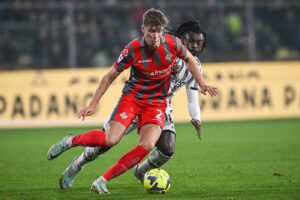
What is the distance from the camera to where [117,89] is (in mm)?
17812

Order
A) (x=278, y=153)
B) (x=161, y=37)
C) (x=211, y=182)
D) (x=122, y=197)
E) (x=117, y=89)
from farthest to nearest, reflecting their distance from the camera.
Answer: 1. (x=117, y=89)
2. (x=278, y=153)
3. (x=211, y=182)
4. (x=161, y=37)
5. (x=122, y=197)

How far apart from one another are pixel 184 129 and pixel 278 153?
622 centimetres

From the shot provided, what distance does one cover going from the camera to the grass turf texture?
255 inches

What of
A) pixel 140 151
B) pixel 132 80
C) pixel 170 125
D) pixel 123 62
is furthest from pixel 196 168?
pixel 123 62

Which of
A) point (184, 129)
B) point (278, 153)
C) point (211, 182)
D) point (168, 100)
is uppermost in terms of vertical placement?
point (168, 100)

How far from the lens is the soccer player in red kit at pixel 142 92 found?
627 centimetres

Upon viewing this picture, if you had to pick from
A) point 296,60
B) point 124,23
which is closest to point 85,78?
point 124,23

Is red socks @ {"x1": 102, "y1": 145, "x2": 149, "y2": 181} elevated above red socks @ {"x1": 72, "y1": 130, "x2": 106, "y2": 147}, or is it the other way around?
red socks @ {"x1": 72, "y1": 130, "x2": 106, "y2": 147}

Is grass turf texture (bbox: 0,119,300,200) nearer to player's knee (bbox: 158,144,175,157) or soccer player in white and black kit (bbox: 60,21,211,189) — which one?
soccer player in white and black kit (bbox: 60,21,211,189)

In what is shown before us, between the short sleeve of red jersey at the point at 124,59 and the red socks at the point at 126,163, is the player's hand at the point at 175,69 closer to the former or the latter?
the short sleeve of red jersey at the point at 124,59

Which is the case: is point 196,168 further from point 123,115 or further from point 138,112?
point 123,115

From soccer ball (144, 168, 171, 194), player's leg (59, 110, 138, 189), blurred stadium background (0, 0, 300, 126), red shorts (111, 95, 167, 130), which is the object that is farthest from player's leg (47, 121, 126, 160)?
blurred stadium background (0, 0, 300, 126)

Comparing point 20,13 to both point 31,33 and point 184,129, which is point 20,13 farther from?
point 184,129

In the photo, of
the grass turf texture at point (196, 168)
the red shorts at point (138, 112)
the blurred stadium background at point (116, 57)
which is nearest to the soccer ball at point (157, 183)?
the grass turf texture at point (196, 168)
